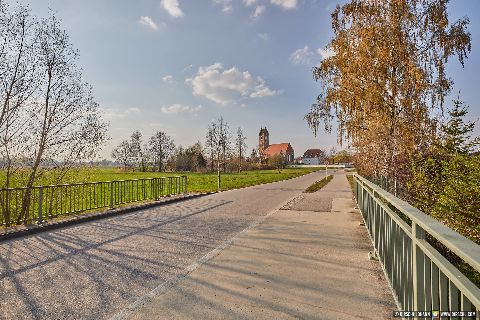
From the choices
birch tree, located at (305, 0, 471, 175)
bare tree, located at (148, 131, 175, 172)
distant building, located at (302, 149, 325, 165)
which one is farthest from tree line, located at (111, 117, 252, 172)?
distant building, located at (302, 149, 325, 165)

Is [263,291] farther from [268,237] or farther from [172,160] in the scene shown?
[172,160]

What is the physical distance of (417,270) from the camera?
2172mm

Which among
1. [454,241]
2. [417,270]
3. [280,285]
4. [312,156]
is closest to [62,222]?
[280,285]

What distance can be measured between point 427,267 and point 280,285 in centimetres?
237

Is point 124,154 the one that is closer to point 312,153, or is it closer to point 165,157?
point 165,157

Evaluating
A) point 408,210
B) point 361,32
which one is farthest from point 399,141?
point 408,210

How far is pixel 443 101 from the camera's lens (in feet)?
35.2

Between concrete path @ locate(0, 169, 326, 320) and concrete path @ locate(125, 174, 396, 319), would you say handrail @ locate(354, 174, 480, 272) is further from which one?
concrete path @ locate(0, 169, 326, 320)

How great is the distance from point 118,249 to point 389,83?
9960mm

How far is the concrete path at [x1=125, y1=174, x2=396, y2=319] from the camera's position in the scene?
3.30 meters

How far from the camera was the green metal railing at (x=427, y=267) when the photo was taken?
138cm

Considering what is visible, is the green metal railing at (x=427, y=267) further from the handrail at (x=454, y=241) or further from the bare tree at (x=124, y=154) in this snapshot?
the bare tree at (x=124, y=154)

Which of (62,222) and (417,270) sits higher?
(417,270)

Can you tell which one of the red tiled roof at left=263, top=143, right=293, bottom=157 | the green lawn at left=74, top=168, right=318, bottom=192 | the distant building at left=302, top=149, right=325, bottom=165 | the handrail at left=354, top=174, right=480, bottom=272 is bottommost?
the green lawn at left=74, top=168, right=318, bottom=192
